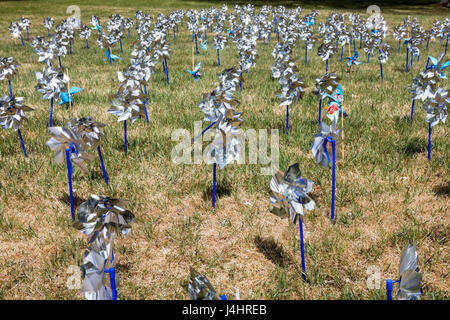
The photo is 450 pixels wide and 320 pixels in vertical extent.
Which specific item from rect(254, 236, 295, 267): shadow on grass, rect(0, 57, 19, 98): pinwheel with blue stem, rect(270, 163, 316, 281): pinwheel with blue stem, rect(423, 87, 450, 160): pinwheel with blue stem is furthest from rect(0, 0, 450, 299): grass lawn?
rect(0, 57, 19, 98): pinwheel with blue stem

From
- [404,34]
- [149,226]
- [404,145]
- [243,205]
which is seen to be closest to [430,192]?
[404,145]

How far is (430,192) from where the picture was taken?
3.42 meters

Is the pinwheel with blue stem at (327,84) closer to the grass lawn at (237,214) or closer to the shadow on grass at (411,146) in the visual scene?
the grass lawn at (237,214)

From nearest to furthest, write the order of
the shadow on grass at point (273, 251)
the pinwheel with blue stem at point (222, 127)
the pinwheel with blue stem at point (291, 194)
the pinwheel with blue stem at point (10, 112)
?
the pinwheel with blue stem at point (291, 194), the shadow on grass at point (273, 251), the pinwheel with blue stem at point (222, 127), the pinwheel with blue stem at point (10, 112)

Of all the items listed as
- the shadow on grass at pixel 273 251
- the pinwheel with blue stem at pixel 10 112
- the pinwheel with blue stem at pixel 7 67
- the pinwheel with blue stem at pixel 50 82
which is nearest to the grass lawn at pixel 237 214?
the shadow on grass at pixel 273 251

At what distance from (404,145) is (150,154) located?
3.26 meters

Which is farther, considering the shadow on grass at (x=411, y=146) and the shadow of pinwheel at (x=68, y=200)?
the shadow on grass at (x=411, y=146)

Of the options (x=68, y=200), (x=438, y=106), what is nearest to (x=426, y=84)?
(x=438, y=106)

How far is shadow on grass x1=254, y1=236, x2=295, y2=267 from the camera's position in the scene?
2.55 m

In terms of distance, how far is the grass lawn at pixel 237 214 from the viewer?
7.82 feet

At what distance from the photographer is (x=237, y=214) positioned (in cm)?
317

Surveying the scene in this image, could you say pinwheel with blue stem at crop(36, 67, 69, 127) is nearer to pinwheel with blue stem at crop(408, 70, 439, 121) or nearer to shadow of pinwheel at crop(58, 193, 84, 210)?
shadow of pinwheel at crop(58, 193, 84, 210)

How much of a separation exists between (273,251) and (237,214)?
60 cm
